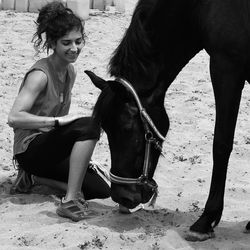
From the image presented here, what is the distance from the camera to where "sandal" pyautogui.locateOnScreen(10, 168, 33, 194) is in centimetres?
407

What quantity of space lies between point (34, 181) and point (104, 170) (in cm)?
45

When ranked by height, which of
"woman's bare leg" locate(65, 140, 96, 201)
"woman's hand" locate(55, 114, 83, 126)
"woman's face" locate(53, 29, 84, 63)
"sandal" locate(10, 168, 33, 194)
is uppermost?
"woman's face" locate(53, 29, 84, 63)

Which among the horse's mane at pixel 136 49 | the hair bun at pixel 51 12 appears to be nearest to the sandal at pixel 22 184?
the hair bun at pixel 51 12

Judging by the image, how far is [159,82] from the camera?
343 cm

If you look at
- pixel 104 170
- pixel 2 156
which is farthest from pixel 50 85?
pixel 2 156

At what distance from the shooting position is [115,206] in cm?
394

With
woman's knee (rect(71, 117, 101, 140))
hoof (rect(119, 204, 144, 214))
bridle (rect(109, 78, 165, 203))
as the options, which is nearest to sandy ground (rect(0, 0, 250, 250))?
hoof (rect(119, 204, 144, 214))

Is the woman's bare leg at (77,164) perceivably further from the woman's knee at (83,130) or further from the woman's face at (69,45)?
the woman's face at (69,45)

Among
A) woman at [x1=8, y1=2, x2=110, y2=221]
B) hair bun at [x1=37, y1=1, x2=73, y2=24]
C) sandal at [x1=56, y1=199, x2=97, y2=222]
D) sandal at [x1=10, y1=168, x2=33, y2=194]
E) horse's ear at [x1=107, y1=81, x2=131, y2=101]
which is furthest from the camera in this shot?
sandal at [x1=10, y1=168, x2=33, y2=194]

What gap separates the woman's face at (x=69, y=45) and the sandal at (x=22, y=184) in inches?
30.9

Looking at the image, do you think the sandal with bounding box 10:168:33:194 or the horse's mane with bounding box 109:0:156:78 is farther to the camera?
the sandal with bounding box 10:168:33:194

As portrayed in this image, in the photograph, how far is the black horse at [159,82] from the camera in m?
3.26

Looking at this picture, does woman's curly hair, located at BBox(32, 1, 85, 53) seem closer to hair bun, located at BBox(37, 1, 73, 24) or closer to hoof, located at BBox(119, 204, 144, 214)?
hair bun, located at BBox(37, 1, 73, 24)

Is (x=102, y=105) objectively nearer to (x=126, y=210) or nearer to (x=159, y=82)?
(x=159, y=82)
